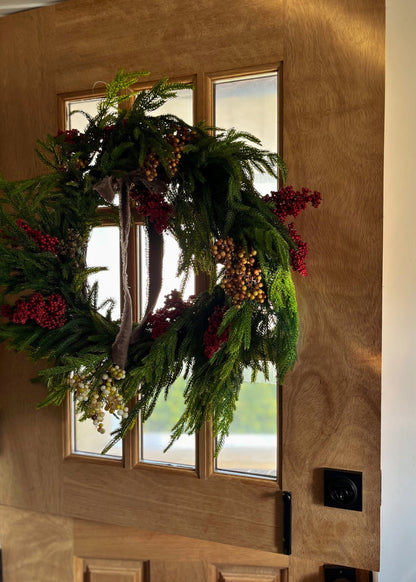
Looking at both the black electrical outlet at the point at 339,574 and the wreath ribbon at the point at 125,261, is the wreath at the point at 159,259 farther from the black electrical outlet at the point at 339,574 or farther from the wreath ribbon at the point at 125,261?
the black electrical outlet at the point at 339,574

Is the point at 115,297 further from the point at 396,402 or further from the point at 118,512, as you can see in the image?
the point at 396,402

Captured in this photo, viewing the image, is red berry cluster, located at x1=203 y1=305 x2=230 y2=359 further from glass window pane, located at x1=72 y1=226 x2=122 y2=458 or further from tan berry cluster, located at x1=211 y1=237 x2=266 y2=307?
glass window pane, located at x1=72 y1=226 x2=122 y2=458

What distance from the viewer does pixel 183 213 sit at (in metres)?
0.93

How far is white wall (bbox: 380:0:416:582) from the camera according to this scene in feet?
3.52

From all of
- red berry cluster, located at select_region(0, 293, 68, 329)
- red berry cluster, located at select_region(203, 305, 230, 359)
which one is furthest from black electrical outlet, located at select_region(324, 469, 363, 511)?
red berry cluster, located at select_region(0, 293, 68, 329)

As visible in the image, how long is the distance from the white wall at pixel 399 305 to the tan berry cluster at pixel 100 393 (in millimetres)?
549

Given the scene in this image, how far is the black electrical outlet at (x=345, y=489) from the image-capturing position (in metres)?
1.04

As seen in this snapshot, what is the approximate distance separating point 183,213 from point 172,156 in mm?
113

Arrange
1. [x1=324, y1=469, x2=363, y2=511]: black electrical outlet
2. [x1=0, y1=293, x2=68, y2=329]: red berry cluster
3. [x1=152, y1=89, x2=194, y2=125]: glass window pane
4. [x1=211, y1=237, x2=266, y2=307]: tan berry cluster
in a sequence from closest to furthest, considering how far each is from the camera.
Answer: [x1=211, y1=237, x2=266, y2=307]: tan berry cluster, [x1=0, y1=293, x2=68, y2=329]: red berry cluster, [x1=324, y1=469, x2=363, y2=511]: black electrical outlet, [x1=152, y1=89, x2=194, y2=125]: glass window pane

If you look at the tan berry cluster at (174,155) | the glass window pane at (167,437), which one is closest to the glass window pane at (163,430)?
the glass window pane at (167,437)

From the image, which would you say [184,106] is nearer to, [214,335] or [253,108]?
[253,108]

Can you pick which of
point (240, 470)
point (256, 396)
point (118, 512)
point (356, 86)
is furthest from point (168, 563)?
point (356, 86)

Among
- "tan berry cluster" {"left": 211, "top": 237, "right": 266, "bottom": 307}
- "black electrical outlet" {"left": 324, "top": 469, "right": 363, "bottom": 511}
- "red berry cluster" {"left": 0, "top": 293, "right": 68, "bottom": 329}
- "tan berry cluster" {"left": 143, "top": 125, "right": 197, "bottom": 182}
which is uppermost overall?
"tan berry cluster" {"left": 143, "top": 125, "right": 197, "bottom": 182}

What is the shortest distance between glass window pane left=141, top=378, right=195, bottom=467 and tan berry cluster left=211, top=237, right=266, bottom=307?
436 mm
